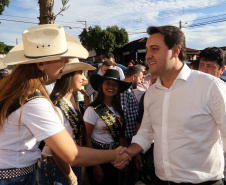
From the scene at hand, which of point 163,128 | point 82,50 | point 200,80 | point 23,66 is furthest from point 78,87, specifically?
point 200,80

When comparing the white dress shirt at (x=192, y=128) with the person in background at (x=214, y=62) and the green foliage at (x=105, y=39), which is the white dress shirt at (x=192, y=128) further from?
the green foliage at (x=105, y=39)

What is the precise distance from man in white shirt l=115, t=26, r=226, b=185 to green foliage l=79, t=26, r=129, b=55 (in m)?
39.9

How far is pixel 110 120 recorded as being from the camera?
2.78 m

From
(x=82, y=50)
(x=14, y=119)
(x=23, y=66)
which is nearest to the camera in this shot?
(x=14, y=119)

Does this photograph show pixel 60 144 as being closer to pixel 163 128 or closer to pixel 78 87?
pixel 163 128

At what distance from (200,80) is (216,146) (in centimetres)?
57

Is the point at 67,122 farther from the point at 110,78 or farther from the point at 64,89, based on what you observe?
the point at 110,78

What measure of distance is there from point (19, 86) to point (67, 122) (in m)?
0.75

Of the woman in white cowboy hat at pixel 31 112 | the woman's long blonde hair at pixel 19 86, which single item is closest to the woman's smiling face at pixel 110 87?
the woman in white cowboy hat at pixel 31 112

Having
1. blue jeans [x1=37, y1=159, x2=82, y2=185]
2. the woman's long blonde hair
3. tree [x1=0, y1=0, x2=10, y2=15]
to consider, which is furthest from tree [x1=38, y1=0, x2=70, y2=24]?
tree [x1=0, y1=0, x2=10, y2=15]

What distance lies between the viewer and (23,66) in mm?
1524

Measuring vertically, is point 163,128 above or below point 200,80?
below

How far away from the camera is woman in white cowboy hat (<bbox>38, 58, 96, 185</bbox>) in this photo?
6.41 ft

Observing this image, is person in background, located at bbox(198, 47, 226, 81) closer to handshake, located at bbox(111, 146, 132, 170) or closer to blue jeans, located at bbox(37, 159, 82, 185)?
handshake, located at bbox(111, 146, 132, 170)
